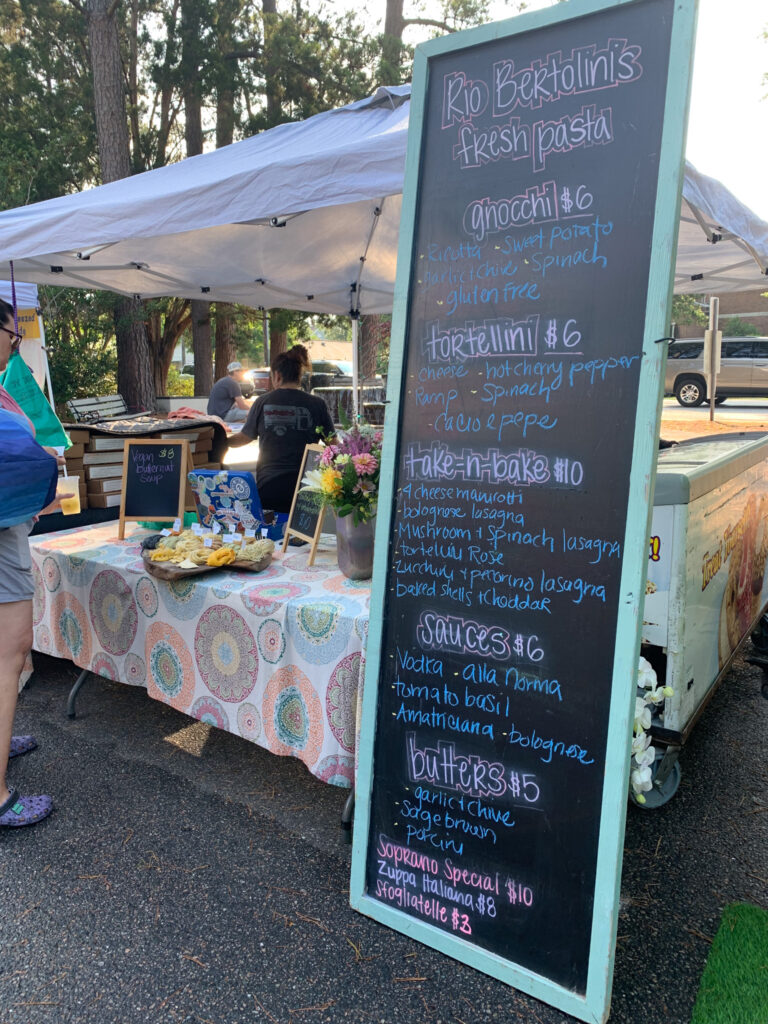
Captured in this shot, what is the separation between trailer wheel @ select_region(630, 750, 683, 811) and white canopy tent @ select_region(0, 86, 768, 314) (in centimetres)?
245

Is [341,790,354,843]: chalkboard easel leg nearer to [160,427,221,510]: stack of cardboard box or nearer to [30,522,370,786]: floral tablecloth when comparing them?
[30,522,370,786]: floral tablecloth

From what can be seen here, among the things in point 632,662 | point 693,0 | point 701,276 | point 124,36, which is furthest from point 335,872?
point 124,36

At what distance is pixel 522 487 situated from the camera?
192 cm

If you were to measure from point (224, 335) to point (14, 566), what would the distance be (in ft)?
48.0

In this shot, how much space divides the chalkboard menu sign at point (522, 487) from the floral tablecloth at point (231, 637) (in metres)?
0.42

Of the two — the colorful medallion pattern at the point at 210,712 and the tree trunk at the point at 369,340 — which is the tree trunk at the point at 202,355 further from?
the colorful medallion pattern at the point at 210,712

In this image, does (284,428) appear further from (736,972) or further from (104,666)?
(736,972)

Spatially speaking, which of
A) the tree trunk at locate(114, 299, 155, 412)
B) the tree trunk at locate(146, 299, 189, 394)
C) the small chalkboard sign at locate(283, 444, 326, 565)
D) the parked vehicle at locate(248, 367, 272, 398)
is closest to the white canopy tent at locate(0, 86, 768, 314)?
the small chalkboard sign at locate(283, 444, 326, 565)

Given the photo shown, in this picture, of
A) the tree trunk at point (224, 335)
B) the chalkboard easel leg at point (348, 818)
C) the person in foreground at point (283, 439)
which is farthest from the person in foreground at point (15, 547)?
the tree trunk at point (224, 335)

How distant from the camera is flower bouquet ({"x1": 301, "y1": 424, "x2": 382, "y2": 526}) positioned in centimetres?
266

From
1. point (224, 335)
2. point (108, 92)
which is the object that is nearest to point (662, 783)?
point (108, 92)

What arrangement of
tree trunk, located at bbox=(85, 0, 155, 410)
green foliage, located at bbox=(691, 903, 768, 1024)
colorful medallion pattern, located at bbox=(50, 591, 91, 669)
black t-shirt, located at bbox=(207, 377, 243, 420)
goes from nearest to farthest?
green foliage, located at bbox=(691, 903, 768, 1024) < colorful medallion pattern, located at bbox=(50, 591, 91, 669) < black t-shirt, located at bbox=(207, 377, 243, 420) < tree trunk, located at bbox=(85, 0, 155, 410)

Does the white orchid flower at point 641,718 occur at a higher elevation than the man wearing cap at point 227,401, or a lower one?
lower

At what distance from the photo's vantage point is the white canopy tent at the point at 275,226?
118 inches
